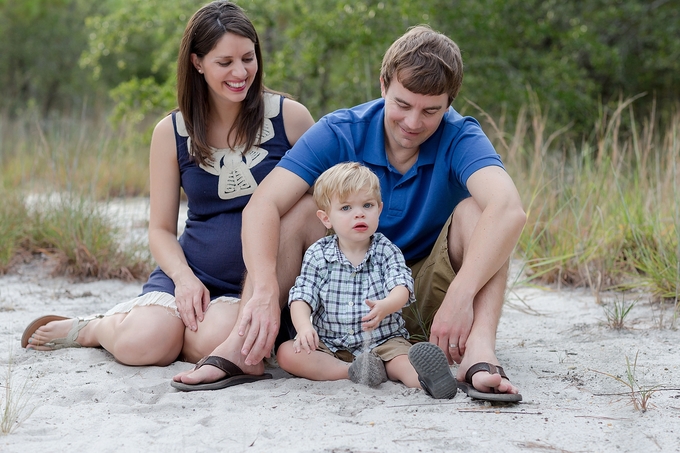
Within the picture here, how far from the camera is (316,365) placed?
8.99 feet

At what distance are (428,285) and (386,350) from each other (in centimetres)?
32

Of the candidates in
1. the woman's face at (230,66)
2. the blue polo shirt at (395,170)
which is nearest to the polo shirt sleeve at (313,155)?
the blue polo shirt at (395,170)

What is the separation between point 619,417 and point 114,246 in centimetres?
323

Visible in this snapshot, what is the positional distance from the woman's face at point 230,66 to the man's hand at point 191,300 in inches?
30.0

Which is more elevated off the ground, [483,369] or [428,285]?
[428,285]

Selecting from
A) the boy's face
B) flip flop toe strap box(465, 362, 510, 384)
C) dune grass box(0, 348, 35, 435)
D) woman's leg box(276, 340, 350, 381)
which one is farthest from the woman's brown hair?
flip flop toe strap box(465, 362, 510, 384)

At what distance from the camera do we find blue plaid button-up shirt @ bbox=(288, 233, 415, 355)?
8.91ft

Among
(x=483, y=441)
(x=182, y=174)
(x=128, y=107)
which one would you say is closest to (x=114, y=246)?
(x=182, y=174)

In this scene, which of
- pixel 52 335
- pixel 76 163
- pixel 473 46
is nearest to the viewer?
pixel 52 335

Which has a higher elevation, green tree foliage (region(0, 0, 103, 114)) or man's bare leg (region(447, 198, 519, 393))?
green tree foliage (region(0, 0, 103, 114))

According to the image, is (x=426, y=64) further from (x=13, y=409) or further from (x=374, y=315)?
(x=13, y=409)

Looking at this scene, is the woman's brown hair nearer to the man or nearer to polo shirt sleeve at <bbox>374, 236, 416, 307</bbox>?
the man

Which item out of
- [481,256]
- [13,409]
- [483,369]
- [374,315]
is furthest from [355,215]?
[13,409]

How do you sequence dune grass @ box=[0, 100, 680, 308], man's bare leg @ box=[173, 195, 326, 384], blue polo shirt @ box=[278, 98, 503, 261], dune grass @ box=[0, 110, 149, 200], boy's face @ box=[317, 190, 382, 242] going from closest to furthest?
boy's face @ box=[317, 190, 382, 242]
man's bare leg @ box=[173, 195, 326, 384]
blue polo shirt @ box=[278, 98, 503, 261]
dune grass @ box=[0, 100, 680, 308]
dune grass @ box=[0, 110, 149, 200]
